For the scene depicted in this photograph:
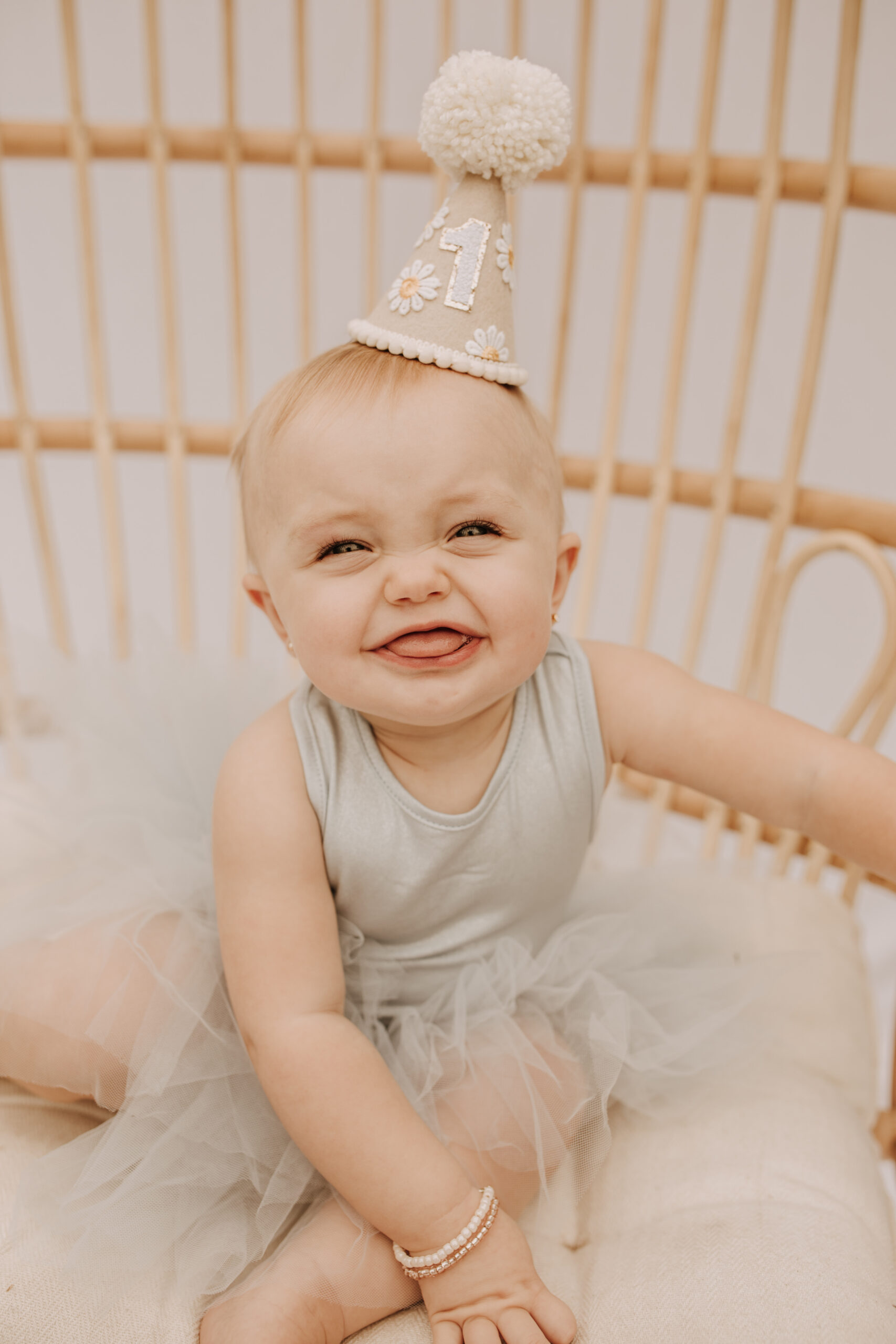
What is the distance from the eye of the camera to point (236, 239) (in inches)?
51.8

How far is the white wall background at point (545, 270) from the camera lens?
5.20ft

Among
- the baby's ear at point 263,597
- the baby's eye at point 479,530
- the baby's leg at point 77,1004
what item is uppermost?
the baby's eye at point 479,530

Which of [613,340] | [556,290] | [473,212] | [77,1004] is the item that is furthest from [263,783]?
[556,290]

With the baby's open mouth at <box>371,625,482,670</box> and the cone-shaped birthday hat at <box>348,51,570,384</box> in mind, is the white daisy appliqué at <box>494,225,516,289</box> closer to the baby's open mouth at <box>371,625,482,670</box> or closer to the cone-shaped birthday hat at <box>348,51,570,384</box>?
the cone-shaped birthday hat at <box>348,51,570,384</box>

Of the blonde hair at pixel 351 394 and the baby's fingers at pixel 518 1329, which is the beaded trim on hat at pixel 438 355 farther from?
the baby's fingers at pixel 518 1329

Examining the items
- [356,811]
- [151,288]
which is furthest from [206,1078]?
[151,288]

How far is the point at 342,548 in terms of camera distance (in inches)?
29.8

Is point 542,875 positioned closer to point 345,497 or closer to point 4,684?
point 345,497

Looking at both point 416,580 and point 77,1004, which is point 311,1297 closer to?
point 77,1004

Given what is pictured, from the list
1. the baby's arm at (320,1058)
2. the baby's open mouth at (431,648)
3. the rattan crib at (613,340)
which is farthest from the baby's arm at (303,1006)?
the rattan crib at (613,340)

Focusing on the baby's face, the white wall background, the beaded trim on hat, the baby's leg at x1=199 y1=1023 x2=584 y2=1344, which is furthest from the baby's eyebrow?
the white wall background

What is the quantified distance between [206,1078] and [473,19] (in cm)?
140

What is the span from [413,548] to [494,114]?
29 cm

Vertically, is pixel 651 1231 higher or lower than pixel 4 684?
lower
